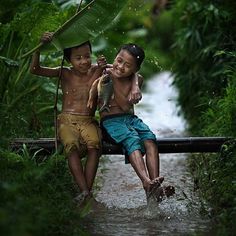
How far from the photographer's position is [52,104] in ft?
25.1

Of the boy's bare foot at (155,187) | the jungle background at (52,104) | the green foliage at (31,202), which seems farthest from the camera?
the boy's bare foot at (155,187)

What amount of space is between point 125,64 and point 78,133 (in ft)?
2.21

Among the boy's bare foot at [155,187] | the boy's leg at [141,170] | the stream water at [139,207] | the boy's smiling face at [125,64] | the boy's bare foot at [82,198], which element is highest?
the boy's smiling face at [125,64]

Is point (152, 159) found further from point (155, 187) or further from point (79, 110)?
point (79, 110)

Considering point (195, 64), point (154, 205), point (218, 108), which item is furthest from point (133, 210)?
point (195, 64)

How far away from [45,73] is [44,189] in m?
1.47

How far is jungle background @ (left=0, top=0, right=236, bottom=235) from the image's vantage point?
4051 millimetres

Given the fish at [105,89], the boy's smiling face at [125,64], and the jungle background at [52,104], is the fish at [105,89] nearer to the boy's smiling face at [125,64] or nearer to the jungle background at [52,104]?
the boy's smiling face at [125,64]

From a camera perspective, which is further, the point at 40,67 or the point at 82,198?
the point at 40,67

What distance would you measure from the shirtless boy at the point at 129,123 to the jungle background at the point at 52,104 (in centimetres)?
51

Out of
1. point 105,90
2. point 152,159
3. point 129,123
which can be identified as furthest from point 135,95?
point 152,159

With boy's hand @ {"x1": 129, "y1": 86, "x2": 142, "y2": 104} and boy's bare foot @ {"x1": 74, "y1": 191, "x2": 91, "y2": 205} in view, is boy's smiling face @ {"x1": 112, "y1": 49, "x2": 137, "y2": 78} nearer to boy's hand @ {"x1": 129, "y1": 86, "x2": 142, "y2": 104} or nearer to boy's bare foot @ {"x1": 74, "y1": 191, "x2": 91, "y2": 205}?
boy's hand @ {"x1": 129, "y1": 86, "x2": 142, "y2": 104}

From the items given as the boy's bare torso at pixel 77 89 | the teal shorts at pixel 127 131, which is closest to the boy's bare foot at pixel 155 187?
the teal shorts at pixel 127 131

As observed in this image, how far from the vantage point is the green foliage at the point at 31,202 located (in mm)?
3152
